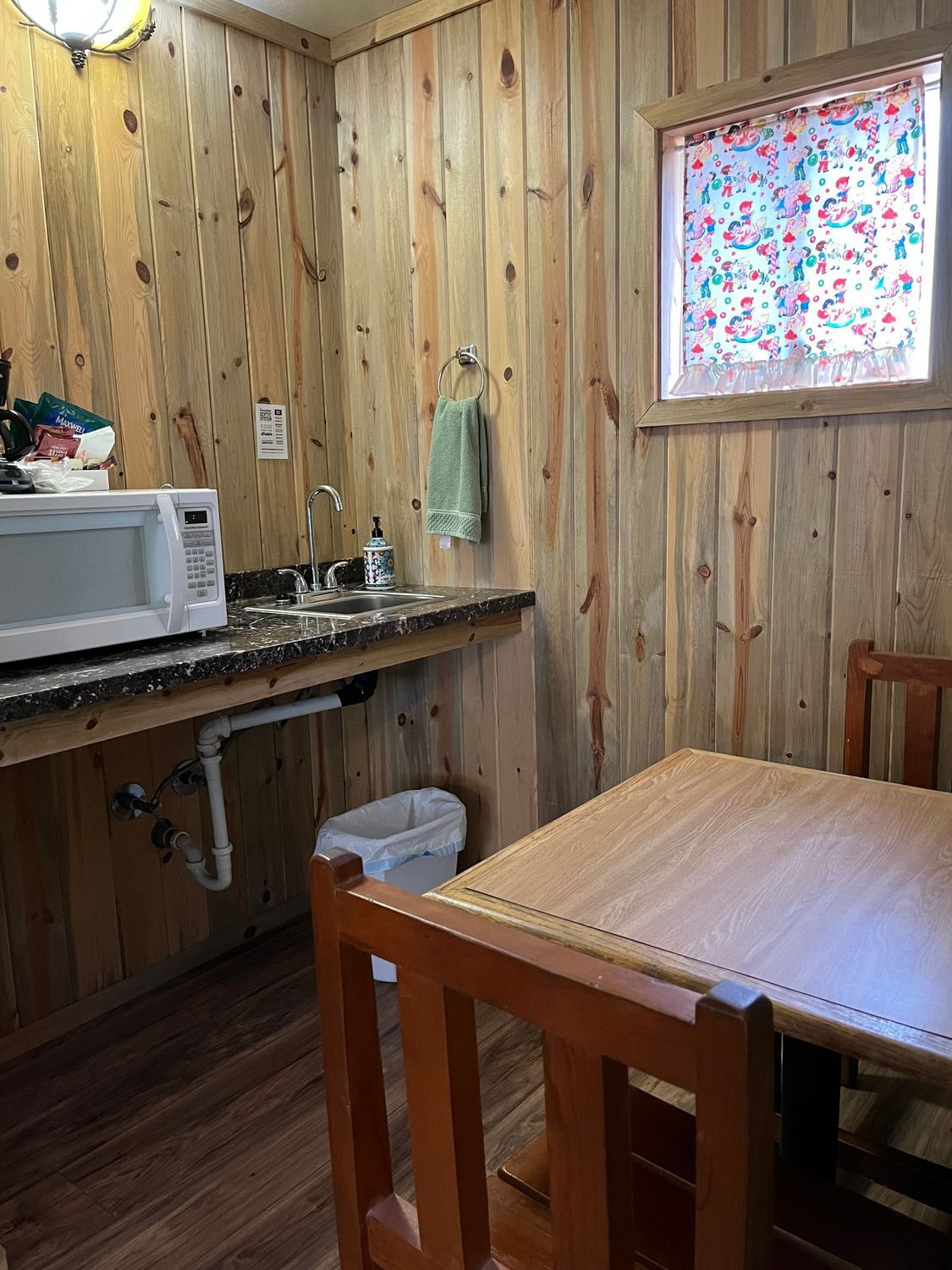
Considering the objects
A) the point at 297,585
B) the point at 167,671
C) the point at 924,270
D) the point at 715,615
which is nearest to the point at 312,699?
the point at 297,585

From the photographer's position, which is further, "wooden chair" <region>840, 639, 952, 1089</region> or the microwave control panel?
the microwave control panel

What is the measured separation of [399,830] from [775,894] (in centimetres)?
157

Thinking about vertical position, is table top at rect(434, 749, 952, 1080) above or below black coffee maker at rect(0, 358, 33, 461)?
below

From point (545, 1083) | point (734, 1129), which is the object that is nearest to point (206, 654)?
point (545, 1083)

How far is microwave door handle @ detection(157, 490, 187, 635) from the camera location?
186cm

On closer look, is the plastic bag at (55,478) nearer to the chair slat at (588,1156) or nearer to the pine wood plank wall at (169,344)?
the pine wood plank wall at (169,344)

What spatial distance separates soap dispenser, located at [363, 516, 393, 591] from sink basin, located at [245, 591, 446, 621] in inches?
1.4

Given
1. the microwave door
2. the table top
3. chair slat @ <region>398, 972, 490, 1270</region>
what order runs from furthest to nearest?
the microwave door < the table top < chair slat @ <region>398, 972, 490, 1270</region>

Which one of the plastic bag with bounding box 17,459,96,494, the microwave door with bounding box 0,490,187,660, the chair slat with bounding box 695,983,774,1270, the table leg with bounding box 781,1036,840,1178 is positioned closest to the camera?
the chair slat with bounding box 695,983,774,1270

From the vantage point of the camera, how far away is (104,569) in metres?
1.81

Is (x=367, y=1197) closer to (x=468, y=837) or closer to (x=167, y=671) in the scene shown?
(x=167, y=671)

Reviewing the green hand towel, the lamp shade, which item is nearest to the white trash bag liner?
the green hand towel

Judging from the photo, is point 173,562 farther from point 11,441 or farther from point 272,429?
point 272,429

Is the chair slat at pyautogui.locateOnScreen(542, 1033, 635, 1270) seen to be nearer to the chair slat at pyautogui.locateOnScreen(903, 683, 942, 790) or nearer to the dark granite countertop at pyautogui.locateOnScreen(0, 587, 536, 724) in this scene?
the dark granite countertop at pyautogui.locateOnScreen(0, 587, 536, 724)
